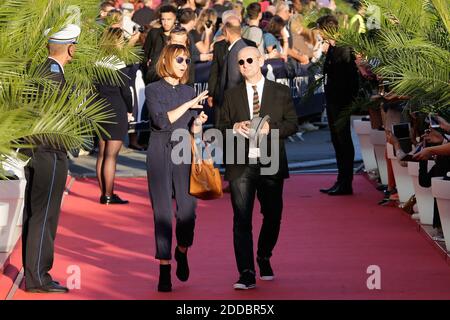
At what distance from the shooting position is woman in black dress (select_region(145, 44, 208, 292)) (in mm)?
10750

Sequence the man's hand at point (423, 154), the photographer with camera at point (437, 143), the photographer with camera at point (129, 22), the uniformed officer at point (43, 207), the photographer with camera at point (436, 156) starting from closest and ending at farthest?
1. the uniformed officer at point (43, 207)
2. the photographer with camera at point (437, 143)
3. the photographer with camera at point (436, 156)
4. the man's hand at point (423, 154)
5. the photographer with camera at point (129, 22)

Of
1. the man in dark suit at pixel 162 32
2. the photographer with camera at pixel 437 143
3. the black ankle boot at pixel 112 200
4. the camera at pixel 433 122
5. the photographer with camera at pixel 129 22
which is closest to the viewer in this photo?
the photographer with camera at pixel 437 143

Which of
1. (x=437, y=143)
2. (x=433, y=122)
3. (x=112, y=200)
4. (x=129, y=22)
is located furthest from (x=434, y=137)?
(x=129, y=22)

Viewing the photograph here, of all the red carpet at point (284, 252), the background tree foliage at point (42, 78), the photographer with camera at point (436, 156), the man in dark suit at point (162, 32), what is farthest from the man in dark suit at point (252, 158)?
the man in dark suit at point (162, 32)

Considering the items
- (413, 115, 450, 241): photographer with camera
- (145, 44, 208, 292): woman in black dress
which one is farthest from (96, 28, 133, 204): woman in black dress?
(145, 44, 208, 292): woman in black dress

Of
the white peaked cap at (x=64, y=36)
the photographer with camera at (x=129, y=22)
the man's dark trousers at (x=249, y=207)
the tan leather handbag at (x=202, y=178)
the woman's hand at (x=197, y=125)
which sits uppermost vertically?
the white peaked cap at (x=64, y=36)

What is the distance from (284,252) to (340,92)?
13.9 feet

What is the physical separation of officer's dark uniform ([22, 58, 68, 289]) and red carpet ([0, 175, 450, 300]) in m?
Result: 0.25

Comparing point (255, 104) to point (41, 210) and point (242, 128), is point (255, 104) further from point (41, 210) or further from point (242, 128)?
point (41, 210)

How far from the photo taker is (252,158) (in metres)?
10.9

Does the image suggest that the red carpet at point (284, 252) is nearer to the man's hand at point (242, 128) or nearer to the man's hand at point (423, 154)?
the man's hand at point (423, 154)

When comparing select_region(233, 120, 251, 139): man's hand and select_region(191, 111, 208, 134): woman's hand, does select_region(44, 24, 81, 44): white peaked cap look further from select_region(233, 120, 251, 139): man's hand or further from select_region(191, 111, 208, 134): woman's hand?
select_region(233, 120, 251, 139): man's hand

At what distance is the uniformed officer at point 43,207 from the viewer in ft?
34.8
